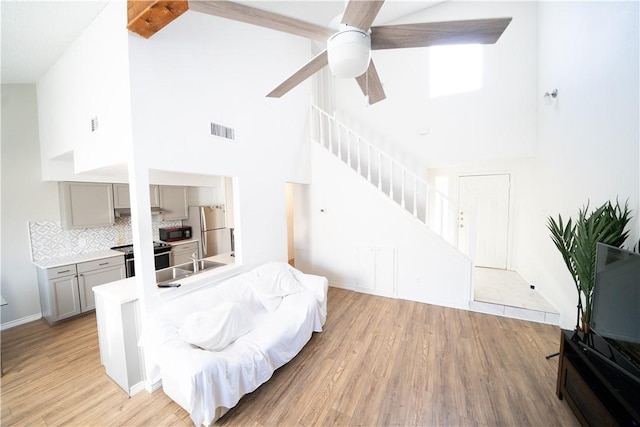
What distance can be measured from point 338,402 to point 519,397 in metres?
1.50

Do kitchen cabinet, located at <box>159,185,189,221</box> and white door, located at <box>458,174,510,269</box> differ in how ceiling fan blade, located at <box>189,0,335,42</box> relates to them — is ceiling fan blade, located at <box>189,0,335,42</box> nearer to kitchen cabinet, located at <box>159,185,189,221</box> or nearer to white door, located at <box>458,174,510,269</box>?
kitchen cabinet, located at <box>159,185,189,221</box>

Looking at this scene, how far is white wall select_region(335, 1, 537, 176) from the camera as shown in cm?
367

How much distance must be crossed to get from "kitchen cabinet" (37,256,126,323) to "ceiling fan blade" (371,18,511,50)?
15.1 feet

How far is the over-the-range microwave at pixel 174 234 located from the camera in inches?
171

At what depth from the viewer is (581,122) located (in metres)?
2.53

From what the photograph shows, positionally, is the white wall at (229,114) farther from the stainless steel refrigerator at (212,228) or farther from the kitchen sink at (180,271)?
the stainless steel refrigerator at (212,228)

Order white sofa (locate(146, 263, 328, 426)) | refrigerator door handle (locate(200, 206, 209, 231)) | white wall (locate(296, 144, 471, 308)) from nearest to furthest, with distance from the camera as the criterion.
→ 1. white sofa (locate(146, 263, 328, 426))
2. white wall (locate(296, 144, 471, 308))
3. refrigerator door handle (locate(200, 206, 209, 231))

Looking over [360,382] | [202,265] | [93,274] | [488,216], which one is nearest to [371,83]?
[360,382]

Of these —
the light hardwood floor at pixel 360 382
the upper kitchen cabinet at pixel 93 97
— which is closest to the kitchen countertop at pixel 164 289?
the light hardwood floor at pixel 360 382

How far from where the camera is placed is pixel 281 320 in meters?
2.39

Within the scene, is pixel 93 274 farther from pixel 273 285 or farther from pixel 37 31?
pixel 37 31

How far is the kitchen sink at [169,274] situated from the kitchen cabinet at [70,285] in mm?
1604

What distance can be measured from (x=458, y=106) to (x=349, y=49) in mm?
3757

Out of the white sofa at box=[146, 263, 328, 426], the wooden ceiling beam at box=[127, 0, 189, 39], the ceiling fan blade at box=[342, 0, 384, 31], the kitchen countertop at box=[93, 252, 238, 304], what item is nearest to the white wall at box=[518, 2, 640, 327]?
the ceiling fan blade at box=[342, 0, 384, 31]
